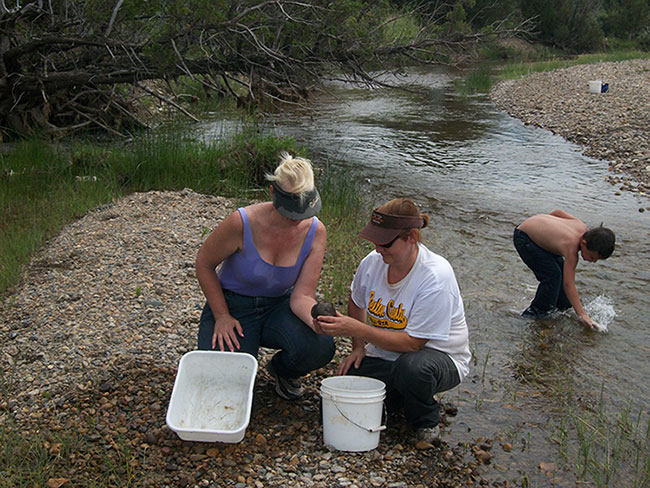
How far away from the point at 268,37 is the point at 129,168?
2620 mm

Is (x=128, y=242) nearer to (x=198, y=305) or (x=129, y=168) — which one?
(x=198, y=305)

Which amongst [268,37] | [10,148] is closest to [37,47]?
[10,148]

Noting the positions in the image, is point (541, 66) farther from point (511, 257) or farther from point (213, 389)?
point (213, 389)

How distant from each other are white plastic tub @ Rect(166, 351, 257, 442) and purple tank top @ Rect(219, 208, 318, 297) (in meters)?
0.39

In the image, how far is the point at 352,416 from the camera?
3.18m

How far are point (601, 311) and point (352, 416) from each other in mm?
3505

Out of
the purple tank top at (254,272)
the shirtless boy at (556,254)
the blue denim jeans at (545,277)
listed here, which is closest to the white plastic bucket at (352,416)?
the purple tank top at (254,272)

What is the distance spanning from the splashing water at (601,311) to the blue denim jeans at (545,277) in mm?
275

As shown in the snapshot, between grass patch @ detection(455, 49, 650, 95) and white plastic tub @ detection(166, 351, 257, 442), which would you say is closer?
white plastic tub @ detection(166, 351, 257, 442)

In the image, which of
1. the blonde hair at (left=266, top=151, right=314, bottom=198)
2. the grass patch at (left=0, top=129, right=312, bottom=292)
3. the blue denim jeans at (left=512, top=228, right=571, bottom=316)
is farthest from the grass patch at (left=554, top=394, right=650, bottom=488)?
the grass patch at (left=0, top=129, right=312, bottom=292)

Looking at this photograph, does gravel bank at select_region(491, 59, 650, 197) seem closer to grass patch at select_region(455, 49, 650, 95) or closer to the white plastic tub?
grass patch at select_region(455, 49, 650, 95)

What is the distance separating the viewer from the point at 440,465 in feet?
11.0

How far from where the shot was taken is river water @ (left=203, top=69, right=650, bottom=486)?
13.1 feet

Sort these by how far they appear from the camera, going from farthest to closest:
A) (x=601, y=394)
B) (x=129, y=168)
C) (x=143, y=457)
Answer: (x=129, y=168) → (x=601, y=394) → (x=143, y=457)
